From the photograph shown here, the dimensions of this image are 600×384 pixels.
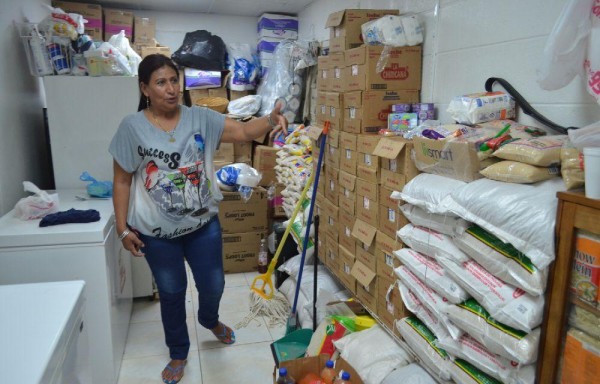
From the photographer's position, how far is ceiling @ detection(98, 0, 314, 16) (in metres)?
4.23

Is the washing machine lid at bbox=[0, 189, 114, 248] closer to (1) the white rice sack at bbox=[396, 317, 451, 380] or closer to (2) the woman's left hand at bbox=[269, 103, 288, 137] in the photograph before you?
(2) the woman's left hand at bbox=[269, 103, 288, 137]

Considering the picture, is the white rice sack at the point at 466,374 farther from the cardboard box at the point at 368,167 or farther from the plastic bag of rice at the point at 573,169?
the cardboard box at the point at 368,167

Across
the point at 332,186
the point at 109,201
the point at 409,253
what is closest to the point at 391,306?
the point at 409,253

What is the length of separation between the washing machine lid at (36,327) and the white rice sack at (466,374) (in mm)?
1161

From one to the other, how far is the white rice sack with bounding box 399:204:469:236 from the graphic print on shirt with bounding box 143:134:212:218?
97cm

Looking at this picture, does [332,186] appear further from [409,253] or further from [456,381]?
[456,381]

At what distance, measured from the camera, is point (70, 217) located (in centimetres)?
206

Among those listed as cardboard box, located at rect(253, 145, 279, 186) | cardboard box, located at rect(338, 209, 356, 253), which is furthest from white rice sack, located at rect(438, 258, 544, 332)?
cardboard box, located at rect(253, 145, 279, 186)

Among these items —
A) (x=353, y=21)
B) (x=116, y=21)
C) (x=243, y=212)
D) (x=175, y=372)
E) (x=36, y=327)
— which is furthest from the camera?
(x=116, y=21)

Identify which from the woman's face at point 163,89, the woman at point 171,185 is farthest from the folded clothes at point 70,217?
the woman's face at point 163,89

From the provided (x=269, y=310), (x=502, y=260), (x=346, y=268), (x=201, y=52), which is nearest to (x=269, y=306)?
(x=269, y=310)

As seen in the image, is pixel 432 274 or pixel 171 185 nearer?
pixel 432 274

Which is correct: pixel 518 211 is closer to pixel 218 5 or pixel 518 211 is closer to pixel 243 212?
pixel 243 212

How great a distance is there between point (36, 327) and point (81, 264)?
1.09 meters
